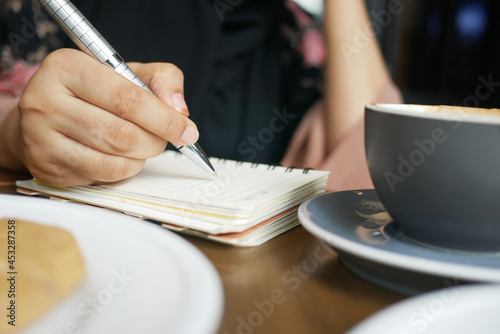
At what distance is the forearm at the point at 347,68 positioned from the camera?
75 cm

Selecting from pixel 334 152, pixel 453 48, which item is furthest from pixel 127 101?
pixel 453 48

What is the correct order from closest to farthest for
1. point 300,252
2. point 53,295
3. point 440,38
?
1. point 53,295
2. point 300,252
3. point 440,38

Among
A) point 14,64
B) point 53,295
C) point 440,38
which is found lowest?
point 440,38

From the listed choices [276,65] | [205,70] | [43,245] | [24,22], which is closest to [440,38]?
[276,65]

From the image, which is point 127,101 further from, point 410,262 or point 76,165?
point 410,262

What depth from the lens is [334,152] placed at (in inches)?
24.8

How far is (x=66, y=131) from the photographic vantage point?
13.5 inches

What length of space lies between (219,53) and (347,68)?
0.81 feet

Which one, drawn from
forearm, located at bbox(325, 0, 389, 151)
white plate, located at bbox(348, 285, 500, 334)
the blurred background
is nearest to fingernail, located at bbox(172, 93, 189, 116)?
white plate, located at bbox(348, 285, 500, 334)

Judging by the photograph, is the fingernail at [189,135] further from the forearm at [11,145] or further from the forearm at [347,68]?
the forearm at [347,68]

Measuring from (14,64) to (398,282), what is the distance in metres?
0.80

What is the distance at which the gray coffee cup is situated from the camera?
203 millimetres

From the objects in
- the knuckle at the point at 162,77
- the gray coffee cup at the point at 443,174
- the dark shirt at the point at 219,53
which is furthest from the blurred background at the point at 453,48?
the gray coffee cup at the point at 443,174

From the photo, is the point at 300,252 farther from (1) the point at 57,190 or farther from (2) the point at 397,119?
(1) the point at 57,190
